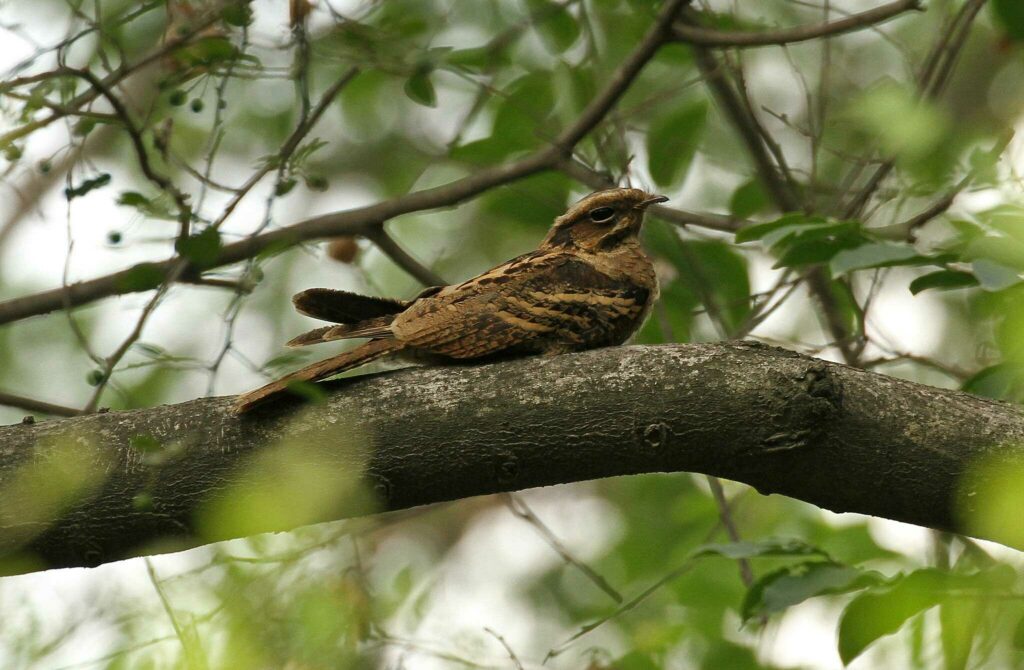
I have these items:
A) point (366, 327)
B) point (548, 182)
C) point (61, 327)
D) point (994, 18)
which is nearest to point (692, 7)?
point (548, 182)

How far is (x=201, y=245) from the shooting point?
4.18 m

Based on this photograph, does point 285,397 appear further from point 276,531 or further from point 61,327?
point 61,327

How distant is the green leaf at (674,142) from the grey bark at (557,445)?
2.24m

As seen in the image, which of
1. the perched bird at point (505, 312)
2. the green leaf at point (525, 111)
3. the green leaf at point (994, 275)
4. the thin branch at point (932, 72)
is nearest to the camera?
the green leaf at point (994, 275)

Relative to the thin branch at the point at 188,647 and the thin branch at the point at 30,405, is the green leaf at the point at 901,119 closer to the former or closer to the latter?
the thin branch at the point at 188,647

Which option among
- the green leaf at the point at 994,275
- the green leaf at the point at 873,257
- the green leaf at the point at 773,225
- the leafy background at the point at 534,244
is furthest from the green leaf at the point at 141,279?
the green leaf at the point at 994,275

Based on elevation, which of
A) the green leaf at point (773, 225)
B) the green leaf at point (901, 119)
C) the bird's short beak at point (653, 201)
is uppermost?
the bird's short beak at point (653, 201)

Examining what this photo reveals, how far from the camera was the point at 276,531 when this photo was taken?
2.87 meters

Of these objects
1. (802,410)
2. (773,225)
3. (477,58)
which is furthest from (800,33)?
(802,410)

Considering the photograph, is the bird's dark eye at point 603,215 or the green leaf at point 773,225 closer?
the green leaf at point 773,225

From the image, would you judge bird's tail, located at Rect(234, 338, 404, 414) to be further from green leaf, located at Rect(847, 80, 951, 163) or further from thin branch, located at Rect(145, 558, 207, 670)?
green leaf, located at Rect(847, 80, 951, 163)

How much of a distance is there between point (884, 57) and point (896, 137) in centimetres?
808

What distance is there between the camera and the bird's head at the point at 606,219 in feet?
16.3

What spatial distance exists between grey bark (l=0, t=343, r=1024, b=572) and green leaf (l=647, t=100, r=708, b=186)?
2239 mm
